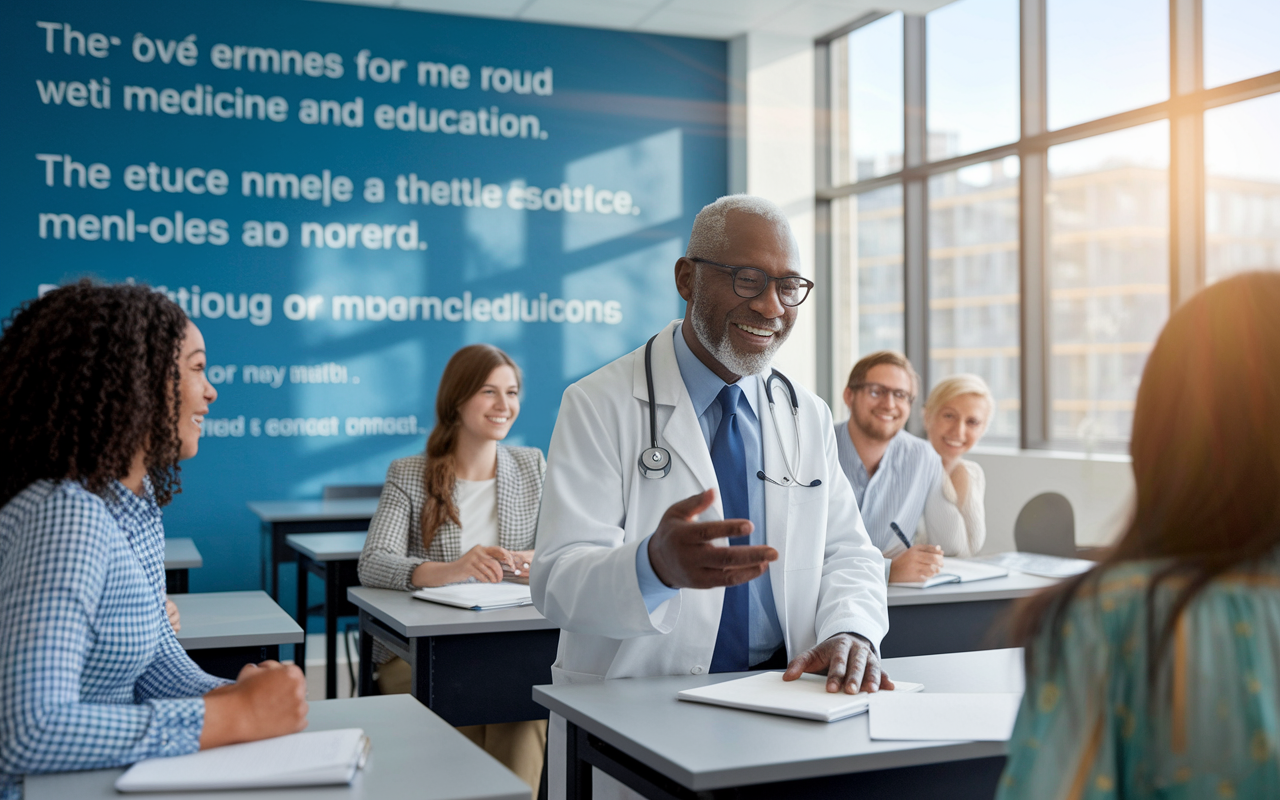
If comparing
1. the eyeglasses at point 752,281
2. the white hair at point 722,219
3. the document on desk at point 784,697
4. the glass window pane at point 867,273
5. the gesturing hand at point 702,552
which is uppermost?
the glass window pane at point 867,273

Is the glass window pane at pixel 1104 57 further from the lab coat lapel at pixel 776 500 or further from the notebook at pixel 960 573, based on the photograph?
the lab coat lapel at pixel 776 500

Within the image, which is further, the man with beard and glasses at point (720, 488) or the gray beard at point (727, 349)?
the gray beard at point (727, 349)

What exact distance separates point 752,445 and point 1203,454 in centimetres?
117

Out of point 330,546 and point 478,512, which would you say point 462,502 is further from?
point 330,546

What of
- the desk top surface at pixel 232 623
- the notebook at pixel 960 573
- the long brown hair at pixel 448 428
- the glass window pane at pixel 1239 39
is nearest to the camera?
the desk top surface at pixel 232 623

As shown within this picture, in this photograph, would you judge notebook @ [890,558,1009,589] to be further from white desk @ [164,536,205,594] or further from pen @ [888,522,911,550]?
white desk @ [164,536,205,594]

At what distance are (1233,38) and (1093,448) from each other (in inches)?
74.2

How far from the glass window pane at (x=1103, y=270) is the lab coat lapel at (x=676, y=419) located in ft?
11.4

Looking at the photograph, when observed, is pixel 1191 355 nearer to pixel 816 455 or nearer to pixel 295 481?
pixel 816 455

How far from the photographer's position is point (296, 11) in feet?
19.6

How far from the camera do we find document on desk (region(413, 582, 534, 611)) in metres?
2.67

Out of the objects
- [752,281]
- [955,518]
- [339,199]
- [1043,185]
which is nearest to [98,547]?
[752,281]

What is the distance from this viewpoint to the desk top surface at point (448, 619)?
2.49 metres

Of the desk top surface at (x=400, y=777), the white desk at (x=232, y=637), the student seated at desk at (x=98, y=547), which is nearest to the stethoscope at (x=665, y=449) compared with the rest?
the desk top surface at (x=400, y=777)
